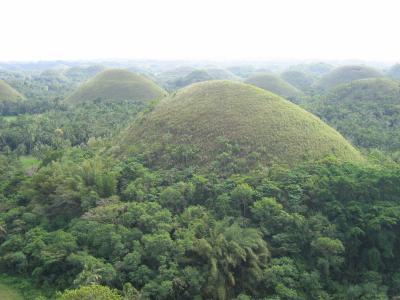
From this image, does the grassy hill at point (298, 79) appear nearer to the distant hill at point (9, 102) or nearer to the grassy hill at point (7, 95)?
the grassy hill at point (7, 95)

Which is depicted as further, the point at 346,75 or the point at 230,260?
the point at 346,75

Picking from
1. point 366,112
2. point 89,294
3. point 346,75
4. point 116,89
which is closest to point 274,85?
point 346,75

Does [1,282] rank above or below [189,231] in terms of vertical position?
below

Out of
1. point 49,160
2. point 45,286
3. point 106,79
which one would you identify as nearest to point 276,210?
point 45,286

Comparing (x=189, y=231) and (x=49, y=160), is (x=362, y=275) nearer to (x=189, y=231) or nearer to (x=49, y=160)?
(x=189, y=231)

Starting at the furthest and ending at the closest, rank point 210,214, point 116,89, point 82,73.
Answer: point 82,73, point 116,89, point 210,214

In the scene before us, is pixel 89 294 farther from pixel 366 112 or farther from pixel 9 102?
pixel 9 102
